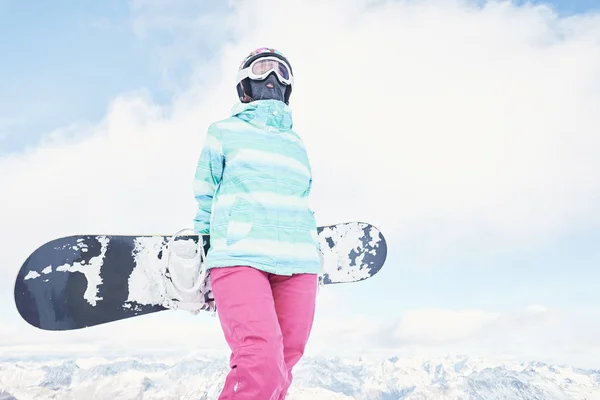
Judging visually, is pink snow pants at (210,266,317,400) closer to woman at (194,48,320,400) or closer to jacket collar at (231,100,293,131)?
woman at (194,48,320,400)

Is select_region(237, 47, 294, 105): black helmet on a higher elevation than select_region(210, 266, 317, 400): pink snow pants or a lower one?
higher

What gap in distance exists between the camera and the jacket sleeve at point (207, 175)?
3309 millimetres

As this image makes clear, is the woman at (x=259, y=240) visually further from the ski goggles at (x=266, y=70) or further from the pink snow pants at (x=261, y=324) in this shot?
the ski goggles at (x=266, y=70)

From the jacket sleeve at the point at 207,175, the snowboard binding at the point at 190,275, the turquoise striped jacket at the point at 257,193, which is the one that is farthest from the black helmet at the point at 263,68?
the snowboard binding at the point at 190,275

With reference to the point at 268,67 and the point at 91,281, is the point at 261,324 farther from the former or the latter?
the point at 91,281

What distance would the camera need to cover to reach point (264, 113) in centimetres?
346

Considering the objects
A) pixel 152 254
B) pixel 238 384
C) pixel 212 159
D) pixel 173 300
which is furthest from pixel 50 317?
pixel 238 384

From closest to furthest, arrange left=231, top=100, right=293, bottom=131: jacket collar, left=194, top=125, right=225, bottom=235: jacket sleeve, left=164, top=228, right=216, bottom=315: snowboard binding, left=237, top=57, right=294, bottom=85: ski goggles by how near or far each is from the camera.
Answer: left=194, top=125, right=225, bottom=235: jacket sleeve < left=231, top=100, right=293, bottom=131: jacket collar < left=164, top=228, right=216, bottom=315: snowboard binding < left=237, top=57, right=294, bottom=85: ski goggles

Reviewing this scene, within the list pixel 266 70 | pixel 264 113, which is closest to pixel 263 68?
pixel 266 70

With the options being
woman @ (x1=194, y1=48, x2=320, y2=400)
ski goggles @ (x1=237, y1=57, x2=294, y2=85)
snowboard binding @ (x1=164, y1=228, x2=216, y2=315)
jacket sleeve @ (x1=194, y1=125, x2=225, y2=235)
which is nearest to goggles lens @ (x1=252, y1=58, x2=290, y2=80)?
ski goggles @ (x1=237, y1=57, x2=294, y2=85)

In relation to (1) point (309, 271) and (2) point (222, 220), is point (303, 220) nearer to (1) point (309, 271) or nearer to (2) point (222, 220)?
(1) point (309, 271)

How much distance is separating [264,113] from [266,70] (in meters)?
0.52

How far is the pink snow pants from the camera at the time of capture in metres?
2.56

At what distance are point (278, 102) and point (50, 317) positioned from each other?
291 centimetres
